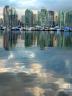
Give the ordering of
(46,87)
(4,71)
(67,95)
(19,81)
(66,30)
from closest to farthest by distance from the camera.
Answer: (67,95)
(46,87)
(19,81)
(4,71)
(66,30)

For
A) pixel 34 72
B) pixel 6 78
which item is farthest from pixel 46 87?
pixel 34 72

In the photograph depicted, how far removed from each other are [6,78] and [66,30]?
593 feet

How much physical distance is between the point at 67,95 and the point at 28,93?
4.52ft

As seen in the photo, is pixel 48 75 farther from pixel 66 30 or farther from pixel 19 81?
pixel 66 30

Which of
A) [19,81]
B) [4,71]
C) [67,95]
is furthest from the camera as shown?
[4,71]

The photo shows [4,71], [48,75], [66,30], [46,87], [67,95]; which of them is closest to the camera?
[67,95]

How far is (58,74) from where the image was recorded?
17656mm

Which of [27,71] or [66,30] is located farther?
[66,30]

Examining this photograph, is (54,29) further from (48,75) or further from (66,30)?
(48,75)

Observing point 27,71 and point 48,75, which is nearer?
point 48,75

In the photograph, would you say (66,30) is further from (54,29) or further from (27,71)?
(27,71)

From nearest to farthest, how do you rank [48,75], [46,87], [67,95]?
[67,95] < [46,87] < [48,75]

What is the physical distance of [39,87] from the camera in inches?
552

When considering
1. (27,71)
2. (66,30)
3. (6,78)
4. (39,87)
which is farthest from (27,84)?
(66,30)
